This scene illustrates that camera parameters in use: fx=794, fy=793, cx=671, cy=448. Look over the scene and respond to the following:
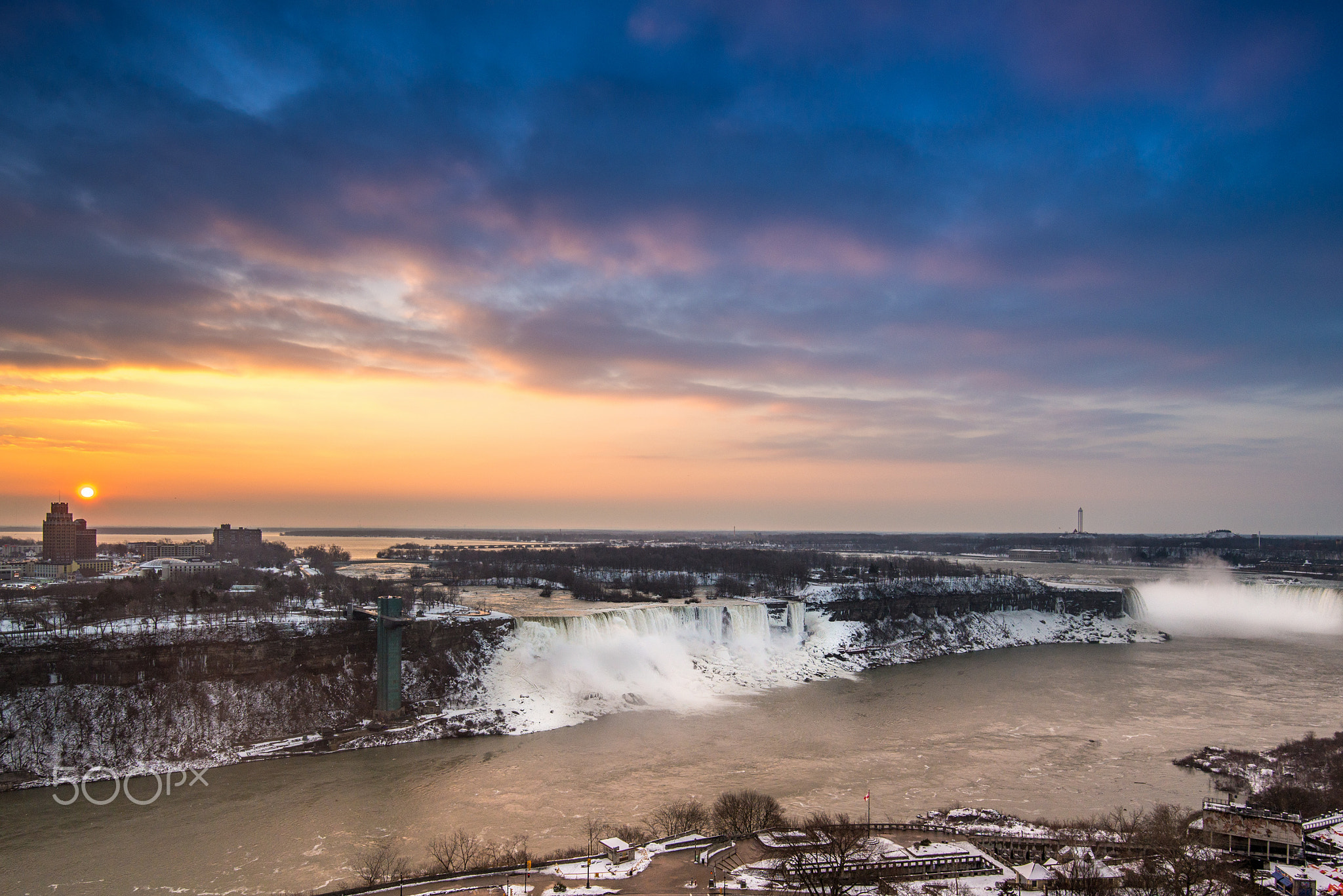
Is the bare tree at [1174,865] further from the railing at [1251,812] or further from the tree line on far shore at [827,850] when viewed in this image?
the railing at [1251,812]

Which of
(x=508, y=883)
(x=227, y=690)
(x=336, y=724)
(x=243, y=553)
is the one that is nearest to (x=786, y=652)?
(x=336, y=724)

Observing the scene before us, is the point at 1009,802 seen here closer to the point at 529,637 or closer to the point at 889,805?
the point at 889,805

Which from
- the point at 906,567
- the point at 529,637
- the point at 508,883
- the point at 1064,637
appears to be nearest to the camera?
the point at 508,883

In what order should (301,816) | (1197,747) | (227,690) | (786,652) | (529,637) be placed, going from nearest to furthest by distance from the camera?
(301,816) → (1197,747) → (227,690) → (529,637) → (786,652)

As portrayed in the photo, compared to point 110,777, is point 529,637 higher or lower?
higher

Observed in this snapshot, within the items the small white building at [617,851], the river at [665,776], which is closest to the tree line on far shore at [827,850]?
the small white building at [617,851]

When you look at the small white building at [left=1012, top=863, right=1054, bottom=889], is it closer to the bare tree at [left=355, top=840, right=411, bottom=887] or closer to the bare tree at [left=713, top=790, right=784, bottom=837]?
the bare tree at [left=713, top=790, right=784, bottom=837]

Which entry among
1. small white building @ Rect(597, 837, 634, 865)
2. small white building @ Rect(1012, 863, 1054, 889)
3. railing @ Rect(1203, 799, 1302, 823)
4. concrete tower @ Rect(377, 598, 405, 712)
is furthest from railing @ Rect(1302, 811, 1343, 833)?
concrete tower @ Rect(377, 598, 405, 712)
